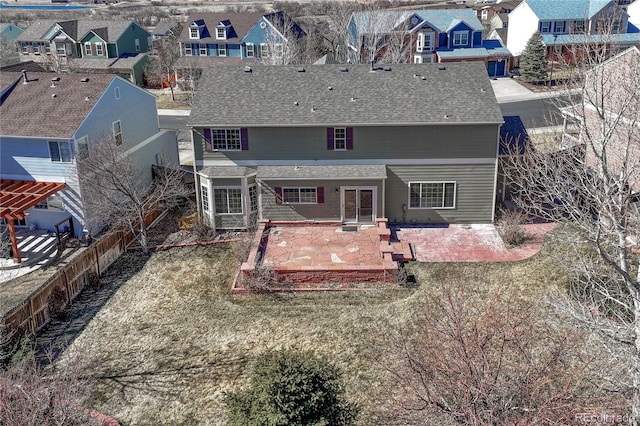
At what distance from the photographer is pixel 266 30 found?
208 ft

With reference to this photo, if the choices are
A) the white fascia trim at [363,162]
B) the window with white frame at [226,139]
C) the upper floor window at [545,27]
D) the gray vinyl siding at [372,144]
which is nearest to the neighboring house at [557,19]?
the upper floor window at [545,27]

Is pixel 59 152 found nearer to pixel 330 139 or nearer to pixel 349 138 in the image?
pixel 330 139

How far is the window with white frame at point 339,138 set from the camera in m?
27.9

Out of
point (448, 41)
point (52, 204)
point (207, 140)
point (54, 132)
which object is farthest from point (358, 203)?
point (448, 41)

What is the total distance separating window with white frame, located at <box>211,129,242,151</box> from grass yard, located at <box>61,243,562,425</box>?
5590 mm

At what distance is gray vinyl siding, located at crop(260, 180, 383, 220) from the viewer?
27.9 metres

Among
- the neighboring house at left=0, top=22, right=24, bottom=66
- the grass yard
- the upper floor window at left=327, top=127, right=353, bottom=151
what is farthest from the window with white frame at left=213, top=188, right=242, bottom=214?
the neighboring house at left=0, top=22, right=24, bottom=66

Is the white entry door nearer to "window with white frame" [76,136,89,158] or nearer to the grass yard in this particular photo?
the grass yard

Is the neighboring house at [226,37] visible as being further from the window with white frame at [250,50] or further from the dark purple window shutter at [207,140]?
the dark purple window shutter at [207,140]

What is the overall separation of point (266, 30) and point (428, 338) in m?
51.5

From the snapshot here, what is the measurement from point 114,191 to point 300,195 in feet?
31.0

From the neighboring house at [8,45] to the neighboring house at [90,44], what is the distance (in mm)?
2481

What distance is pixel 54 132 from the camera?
27.9 meters

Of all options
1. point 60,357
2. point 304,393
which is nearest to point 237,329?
point 60,357
